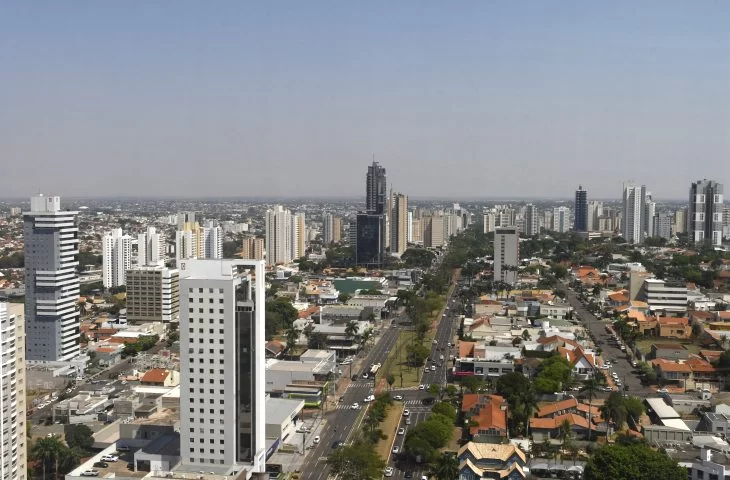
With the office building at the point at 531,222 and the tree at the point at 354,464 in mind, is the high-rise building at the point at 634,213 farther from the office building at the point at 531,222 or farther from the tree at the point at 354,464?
the tree at the point at 354,464

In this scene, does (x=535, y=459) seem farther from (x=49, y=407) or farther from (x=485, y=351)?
(x=49, y=407)

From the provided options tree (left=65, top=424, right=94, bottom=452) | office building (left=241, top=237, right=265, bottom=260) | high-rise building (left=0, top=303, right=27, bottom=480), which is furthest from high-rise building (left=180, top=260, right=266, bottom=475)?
office building (left=241, top=237, right=265, bottom=260)

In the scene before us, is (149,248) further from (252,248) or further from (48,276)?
(48,276)

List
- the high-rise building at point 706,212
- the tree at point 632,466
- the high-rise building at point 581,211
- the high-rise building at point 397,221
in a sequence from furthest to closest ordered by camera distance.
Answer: the high-rise building at point 581,211 < the high-rise building at point 397,221 < the high-rise building at point 706,212 < the tree at point 632,466

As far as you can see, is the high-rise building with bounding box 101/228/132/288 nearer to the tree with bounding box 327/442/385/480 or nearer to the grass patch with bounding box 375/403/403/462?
the grass patch with bounding box 375/403/403/462

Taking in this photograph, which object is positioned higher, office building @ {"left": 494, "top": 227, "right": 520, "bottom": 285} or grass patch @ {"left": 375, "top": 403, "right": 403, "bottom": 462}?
office building @ {"left": 494, "top": 227, "right": 520, "bottom": 285}

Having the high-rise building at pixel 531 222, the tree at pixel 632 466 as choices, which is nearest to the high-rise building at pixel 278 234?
the high-rise building at pixel 531 222

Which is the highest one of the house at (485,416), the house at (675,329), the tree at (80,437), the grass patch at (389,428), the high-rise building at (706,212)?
the high-rise building at (706,212)

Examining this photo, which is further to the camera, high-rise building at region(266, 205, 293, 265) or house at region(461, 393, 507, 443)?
high-rise building at region(266, 205, 293, 265)

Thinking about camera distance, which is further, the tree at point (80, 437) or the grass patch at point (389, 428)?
the grass patch at point (389, 428)
